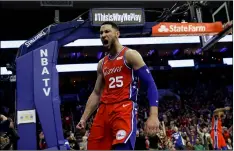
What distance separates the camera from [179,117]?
731 inches

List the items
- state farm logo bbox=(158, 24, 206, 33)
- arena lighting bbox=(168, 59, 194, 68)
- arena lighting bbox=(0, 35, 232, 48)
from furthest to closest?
arena lighting bbox=(168, 59, 194, 68) < arena lighting bbox=(0, 35, 232, 48) < state farm logo bbox=(158, 24, 206, 33)

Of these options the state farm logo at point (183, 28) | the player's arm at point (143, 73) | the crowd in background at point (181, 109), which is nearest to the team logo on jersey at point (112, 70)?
the player's arm at point (143, 73)

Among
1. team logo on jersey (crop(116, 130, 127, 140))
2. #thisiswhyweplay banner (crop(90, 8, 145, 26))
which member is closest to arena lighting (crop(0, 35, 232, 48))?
#thisiswhyweplay banner (crop(90, 8, 145, 26))

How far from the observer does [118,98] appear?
3807 millimetres

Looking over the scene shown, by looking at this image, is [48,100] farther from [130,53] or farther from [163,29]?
[130,53]

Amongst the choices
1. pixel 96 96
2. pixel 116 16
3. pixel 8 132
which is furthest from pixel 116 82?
pixel 116 16

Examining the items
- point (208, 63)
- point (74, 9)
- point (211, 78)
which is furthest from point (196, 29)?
point (211, 78)

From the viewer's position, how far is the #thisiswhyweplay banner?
9.05m

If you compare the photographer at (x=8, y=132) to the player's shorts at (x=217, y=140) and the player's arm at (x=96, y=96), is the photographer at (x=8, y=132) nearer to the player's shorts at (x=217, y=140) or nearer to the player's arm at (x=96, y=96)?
the player's arm at (x=96, y=96)

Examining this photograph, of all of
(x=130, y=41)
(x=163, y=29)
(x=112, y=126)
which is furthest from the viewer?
(x=130, y=41)

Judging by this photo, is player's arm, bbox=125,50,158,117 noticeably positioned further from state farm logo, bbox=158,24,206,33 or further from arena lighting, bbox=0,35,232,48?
arena lighting, bbox=0,35,232,48

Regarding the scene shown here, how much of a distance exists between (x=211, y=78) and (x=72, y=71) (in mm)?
9342

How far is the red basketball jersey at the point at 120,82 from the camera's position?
3828mm

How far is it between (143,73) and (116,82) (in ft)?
0.96
